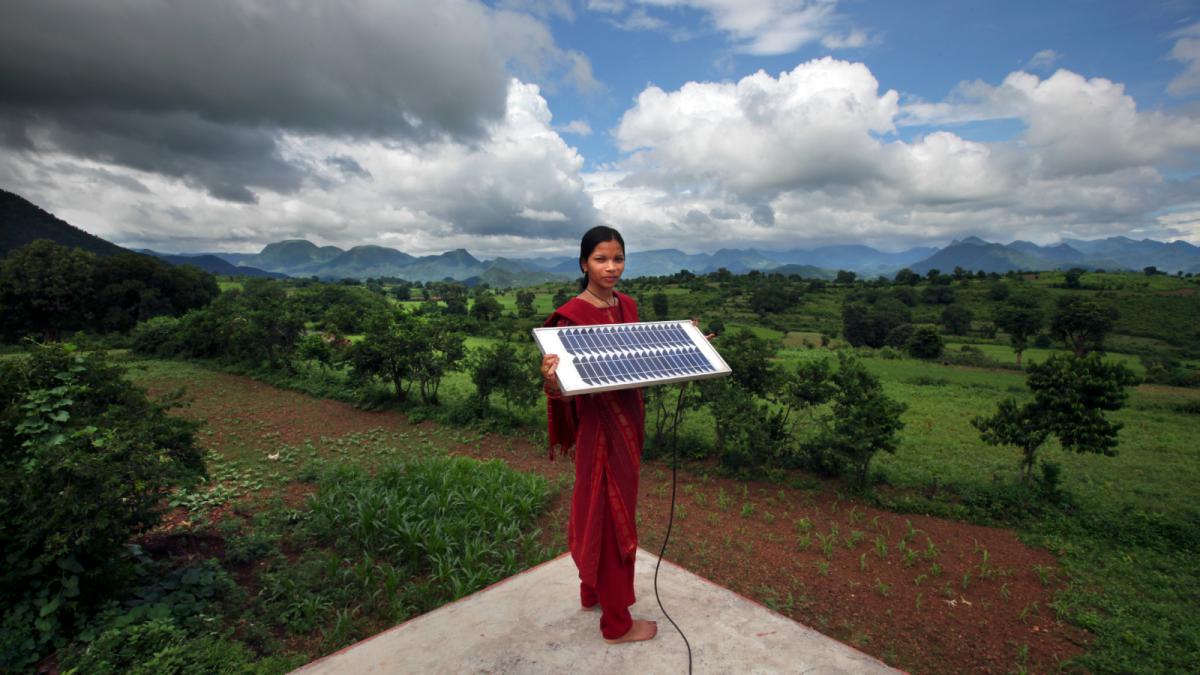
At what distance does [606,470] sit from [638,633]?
1153mm

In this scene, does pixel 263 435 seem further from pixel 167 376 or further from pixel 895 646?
pixel 895 646

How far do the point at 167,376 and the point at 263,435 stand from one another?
992cm

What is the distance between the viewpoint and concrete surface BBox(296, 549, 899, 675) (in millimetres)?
2895

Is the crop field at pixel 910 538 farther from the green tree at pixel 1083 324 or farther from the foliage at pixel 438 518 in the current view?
the green tree at pixel 1083 324

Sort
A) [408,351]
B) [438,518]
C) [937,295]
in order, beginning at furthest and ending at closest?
[937,295] < [408,351] < [438,518]

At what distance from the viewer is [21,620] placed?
307cm

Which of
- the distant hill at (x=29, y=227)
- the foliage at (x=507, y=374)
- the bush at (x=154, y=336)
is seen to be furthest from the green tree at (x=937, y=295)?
the distant hill at (x=29, y=227)

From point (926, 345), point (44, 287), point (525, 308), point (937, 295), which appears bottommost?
point (926, 345)

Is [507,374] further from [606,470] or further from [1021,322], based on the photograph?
[1021,322]

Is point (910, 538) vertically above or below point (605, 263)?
below

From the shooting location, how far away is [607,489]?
3.00 m

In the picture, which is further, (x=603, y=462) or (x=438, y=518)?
(x=438, y=518)

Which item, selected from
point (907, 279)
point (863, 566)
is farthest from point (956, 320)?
point (863, 566)

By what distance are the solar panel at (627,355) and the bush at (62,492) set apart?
130 inches
